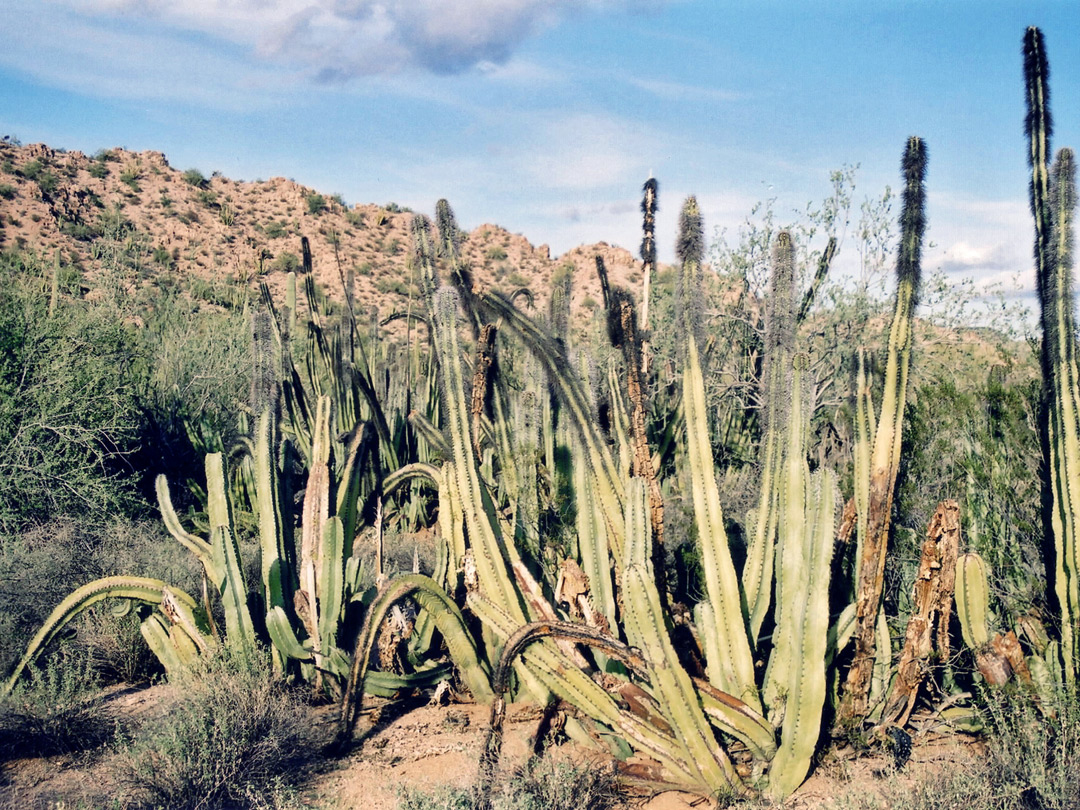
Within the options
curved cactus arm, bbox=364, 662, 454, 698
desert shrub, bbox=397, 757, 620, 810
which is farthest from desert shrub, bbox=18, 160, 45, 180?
desert shrub, bbox=397, 757, 620, 810

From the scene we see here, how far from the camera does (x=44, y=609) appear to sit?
589cm

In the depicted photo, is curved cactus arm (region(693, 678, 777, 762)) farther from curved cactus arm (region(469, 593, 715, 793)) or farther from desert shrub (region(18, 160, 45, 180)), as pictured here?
desert shrub (region(18, 160, 45, 180))

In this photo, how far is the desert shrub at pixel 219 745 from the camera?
3.82m

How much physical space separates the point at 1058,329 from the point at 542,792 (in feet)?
10.3

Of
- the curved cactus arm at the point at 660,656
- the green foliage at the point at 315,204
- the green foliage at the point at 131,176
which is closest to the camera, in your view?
the curved cactus arm at the point at 660,656

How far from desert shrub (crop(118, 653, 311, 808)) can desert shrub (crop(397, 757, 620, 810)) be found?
28.7 inches

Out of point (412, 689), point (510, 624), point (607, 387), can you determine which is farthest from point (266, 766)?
point (607, 387)

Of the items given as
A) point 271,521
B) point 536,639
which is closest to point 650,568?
point 536,639

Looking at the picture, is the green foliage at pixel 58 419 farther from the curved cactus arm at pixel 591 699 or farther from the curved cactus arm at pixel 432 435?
the curved cactus arm at pixel 591 699

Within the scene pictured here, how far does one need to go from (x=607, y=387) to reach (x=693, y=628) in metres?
1.43

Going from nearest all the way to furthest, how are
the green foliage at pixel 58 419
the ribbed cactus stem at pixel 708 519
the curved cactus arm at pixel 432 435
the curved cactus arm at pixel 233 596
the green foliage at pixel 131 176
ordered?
the ribbed cactus stem at pixel 708 519 → the curved cactus arm at pixel 233 596 → the curved cactus arm at pixel 432 435 → the green foliage at pixel 58 419 → the green foliage at pixel 131 176

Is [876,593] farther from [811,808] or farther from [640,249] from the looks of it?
[640,249]

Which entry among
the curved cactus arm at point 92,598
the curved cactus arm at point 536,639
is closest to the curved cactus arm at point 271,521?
the curved cactus arm at point 92,598

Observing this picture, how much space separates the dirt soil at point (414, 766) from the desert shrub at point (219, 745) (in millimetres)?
136
